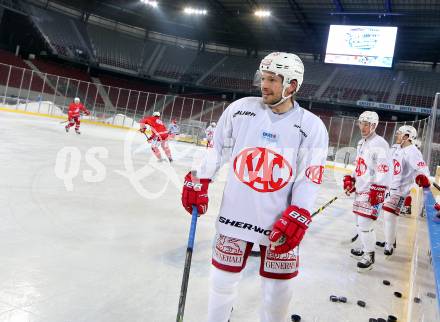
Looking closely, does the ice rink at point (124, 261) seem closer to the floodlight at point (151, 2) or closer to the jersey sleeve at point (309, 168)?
the jersey sleeve at point (309, 168)

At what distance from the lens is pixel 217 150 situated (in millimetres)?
1925

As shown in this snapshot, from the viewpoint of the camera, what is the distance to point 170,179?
7.14 metres

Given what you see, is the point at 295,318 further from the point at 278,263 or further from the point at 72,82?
the point at 72,82

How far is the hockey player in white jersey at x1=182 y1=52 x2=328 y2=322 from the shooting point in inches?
69.6

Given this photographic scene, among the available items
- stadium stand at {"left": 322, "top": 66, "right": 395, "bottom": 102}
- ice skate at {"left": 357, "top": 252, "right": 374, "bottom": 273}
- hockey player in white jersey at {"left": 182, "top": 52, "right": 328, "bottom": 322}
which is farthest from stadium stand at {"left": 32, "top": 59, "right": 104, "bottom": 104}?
hockey player in white jersey at {"left": 182, "top": 52, "right": 328, "bottom": 322}

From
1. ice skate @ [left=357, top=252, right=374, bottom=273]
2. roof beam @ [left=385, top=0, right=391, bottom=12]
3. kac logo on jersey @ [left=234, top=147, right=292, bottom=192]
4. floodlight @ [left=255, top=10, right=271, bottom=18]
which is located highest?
floodlight @ [left=255, top=10, right=271, bottom=18]

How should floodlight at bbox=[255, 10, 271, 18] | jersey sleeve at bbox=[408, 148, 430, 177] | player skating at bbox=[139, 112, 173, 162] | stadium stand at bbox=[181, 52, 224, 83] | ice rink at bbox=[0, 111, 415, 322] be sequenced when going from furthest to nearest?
stadium stand at bbox=[181, 52, 224, 83]
floodlight at bbox=[255, 10, 271, 18]
player skating at bbox=[139, 112, 173, 162]
jersey sleeve at bbox=[408, 148, 430, 177]
ice rink at bbox=[0, 111, 415, 322]

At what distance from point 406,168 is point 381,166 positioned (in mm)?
1224

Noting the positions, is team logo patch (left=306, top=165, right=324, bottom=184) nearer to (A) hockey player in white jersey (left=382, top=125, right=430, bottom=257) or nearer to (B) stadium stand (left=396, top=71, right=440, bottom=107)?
(A) hockey player in white jersey (left=382, top=125, right=430, bottom=257)

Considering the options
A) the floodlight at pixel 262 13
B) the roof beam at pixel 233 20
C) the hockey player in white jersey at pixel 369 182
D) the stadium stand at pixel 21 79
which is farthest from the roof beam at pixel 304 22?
the hockey player in white jersey at pixel 369 182

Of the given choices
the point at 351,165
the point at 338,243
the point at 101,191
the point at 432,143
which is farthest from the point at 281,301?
the point at 351,165

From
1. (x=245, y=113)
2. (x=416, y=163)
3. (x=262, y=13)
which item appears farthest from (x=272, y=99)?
(x=262, y=13)

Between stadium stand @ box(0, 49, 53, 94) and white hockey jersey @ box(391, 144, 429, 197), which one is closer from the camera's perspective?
white hockey jersey @ box(391, 144, 429, 197)

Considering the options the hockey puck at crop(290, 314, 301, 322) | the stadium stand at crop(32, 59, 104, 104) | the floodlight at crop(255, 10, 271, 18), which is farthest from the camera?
the floodlight at crop(255, 10, 271, 18)
